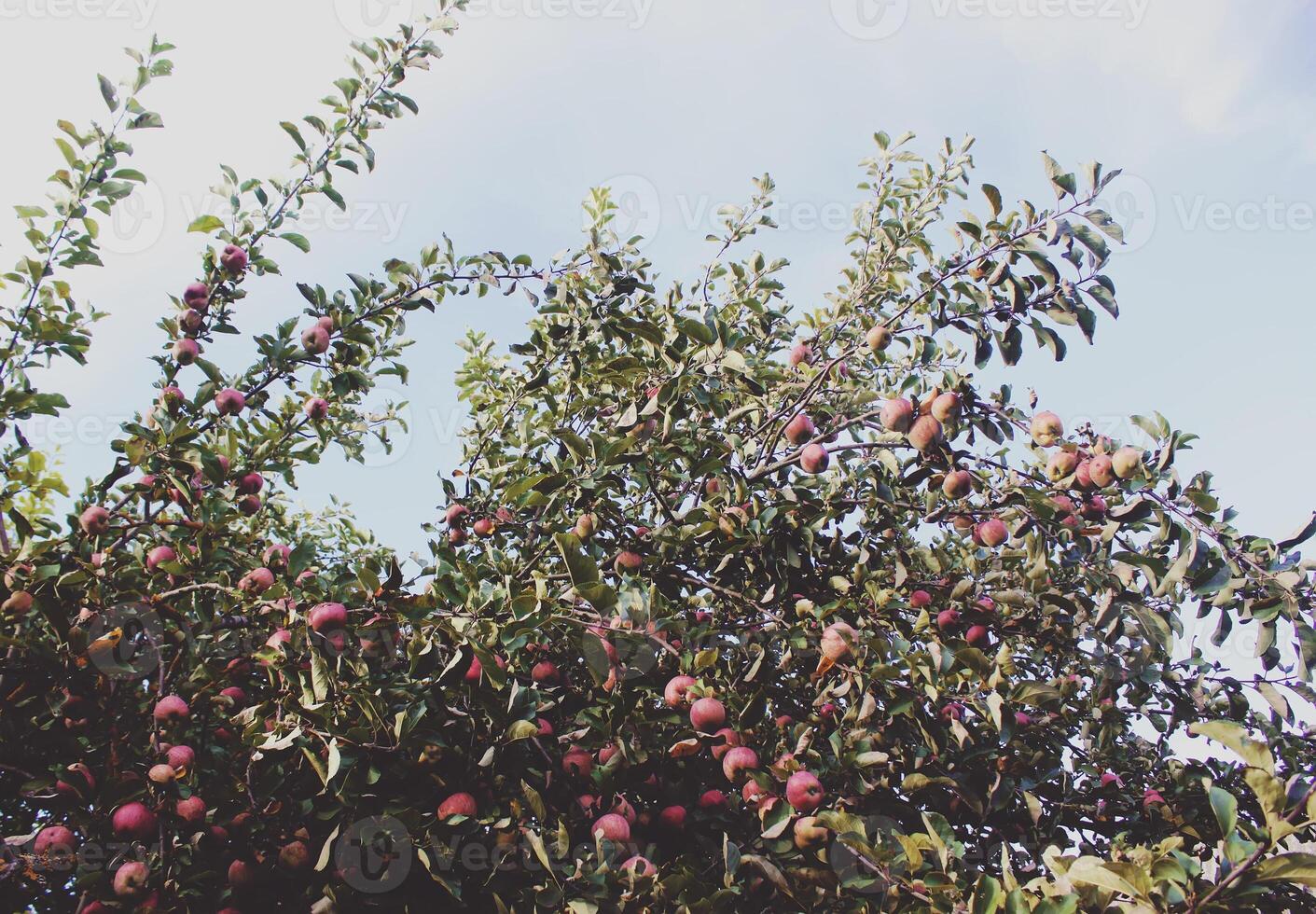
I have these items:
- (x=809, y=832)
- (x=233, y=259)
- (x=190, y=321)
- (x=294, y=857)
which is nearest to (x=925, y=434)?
(x=809, y=832)

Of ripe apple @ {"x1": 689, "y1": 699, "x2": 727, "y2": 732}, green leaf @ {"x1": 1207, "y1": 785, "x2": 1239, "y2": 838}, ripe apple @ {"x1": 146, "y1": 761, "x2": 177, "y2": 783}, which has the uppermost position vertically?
ripe apple @ {"x1": 689, "y1": 699, "x2": 727, "y2": 732}

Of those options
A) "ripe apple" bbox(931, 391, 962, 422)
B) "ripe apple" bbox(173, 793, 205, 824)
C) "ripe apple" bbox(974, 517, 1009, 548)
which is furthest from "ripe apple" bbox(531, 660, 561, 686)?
"ripe apple" bbox(974, 517, 1009, 548)

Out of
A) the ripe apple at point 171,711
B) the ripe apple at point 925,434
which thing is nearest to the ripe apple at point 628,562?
the ripe apple at point 925,434

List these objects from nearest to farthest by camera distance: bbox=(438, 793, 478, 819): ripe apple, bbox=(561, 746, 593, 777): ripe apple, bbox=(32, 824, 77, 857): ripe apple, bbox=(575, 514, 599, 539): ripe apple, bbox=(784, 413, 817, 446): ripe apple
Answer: bbox=(438, 793, 478, 819): ripe apple < bbox=(32, 824, 77, 857): ripe apple < bbox=(561, 746, 593, 777): ripe apple < bbox=(575, 514, 599, 539): ripe apple < bbox=(784, 413, 817, 446): ripe apple

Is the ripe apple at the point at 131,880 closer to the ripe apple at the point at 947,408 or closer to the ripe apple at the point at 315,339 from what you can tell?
the ripe apple at the point at 315,339

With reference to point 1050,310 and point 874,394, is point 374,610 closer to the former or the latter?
point 874,394

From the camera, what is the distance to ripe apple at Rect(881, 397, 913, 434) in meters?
2.59

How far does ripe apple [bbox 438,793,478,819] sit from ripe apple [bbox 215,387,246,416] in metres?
1.69

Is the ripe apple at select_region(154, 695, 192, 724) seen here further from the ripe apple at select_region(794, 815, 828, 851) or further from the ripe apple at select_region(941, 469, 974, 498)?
the ripe apple at select_region(941, 469, 974, 498)

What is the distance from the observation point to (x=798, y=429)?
10.0ft

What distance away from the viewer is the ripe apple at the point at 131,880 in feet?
6.67

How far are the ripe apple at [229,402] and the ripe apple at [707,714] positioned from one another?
198 centimetres

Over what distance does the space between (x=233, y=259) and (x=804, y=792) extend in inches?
107

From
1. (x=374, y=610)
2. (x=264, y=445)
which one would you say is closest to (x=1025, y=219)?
(x=374, y=610)
